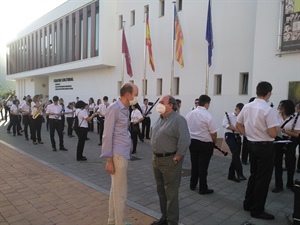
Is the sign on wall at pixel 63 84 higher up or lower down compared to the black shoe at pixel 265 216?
higher up

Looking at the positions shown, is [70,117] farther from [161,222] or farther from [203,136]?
[161,222]

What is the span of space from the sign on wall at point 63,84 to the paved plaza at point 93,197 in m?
18.9

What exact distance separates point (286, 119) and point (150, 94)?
1181 centimetres

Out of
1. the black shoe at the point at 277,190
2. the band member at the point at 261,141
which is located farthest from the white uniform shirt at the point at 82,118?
the black shoe at the point at 277,190

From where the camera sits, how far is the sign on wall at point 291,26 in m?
8.76

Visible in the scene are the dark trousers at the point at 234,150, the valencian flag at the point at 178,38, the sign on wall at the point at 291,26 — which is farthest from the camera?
the valencian flag at the point at 178,38

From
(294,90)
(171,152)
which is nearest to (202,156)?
(171,152)

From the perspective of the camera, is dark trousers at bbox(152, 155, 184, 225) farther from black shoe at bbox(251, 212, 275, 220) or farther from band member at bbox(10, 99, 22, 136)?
band member at bbox(10, 99, 22, 136)

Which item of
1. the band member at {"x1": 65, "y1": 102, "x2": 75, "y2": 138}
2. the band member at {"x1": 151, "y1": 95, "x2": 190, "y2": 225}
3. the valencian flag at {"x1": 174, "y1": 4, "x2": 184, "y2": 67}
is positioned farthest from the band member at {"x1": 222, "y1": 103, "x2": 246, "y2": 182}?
the band member at {"x1": 65, "y1": 102, "x2": 75, "y2": 138}

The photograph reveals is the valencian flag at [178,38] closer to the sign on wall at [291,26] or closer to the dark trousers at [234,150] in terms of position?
the sign on wall at [291,26]

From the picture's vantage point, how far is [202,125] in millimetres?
5156

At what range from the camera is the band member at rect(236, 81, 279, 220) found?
3973 millimetres

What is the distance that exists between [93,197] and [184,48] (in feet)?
37.2

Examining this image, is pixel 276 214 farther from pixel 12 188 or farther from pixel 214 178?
pixel 12 188
